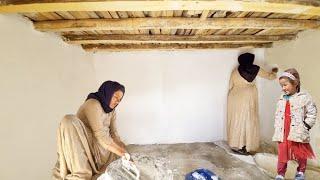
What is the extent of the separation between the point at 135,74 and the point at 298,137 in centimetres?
273

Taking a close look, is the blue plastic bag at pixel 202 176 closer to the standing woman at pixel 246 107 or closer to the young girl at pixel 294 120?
the young girl at pixel 294 120

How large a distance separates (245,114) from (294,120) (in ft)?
4.88

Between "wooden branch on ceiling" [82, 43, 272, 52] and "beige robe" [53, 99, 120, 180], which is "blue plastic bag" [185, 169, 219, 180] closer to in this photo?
"beige robe" [53, 99, 120, 180]

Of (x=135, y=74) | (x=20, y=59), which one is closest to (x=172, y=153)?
(x=135, y=74)

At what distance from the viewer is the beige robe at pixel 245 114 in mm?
4121

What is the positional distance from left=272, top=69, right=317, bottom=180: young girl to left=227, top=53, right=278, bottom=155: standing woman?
1324 mm

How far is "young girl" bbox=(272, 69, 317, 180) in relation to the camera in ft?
8.51

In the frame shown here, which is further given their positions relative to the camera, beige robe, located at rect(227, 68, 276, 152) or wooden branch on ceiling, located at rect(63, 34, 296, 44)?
beige robe, located at rect(227, 68, 276, 152)

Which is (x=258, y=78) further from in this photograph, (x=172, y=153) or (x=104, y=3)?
(x=104, y=3)

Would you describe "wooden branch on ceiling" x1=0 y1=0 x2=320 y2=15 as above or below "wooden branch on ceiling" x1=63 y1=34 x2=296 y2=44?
above

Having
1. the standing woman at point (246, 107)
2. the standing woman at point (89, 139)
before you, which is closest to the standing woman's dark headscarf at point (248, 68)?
the standing woman at point (246, 107)

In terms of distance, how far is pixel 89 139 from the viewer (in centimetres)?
249

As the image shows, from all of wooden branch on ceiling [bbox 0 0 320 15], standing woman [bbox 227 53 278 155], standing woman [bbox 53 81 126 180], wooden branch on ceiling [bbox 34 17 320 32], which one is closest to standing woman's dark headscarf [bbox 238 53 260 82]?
standing woman [bbox 227 53 278 155]

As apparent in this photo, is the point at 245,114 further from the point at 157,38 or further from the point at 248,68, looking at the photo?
the point at 157,38
